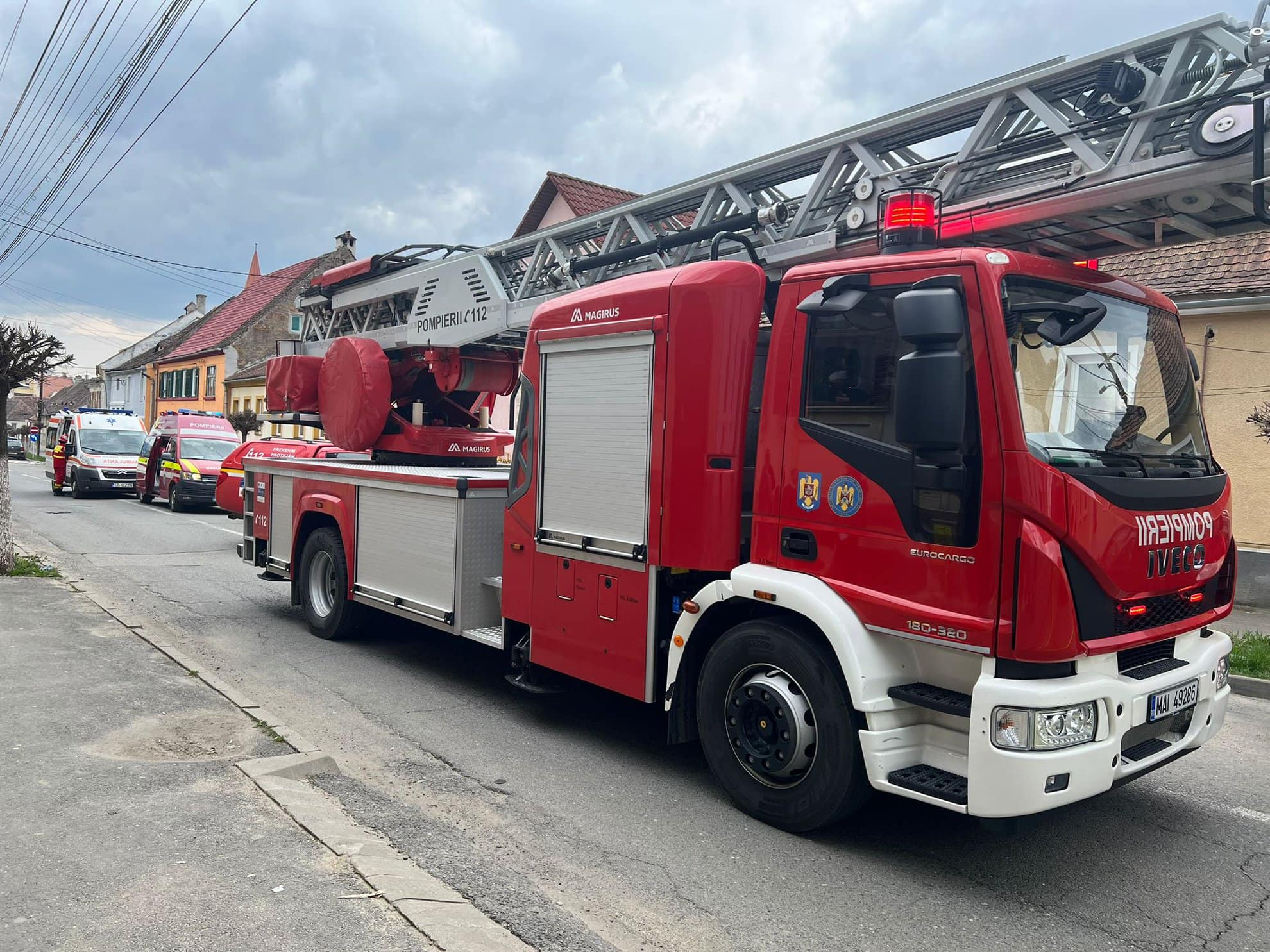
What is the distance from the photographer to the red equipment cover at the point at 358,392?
329 inches

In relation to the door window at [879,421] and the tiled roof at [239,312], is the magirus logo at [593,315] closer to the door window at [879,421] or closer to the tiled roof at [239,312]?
the door window at [879,421]

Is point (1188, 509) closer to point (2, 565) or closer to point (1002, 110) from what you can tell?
point (1002, 110)

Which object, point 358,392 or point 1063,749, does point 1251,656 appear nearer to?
point 1063,749

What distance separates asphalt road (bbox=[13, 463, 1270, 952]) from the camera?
144 inches

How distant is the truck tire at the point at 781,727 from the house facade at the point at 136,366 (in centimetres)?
5935

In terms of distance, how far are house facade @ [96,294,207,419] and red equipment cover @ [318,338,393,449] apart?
178 feet

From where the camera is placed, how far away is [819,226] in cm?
522

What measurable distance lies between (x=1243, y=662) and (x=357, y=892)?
25.8ft

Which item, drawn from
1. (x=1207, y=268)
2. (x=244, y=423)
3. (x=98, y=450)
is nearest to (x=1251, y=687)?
(x=1207, y=268)

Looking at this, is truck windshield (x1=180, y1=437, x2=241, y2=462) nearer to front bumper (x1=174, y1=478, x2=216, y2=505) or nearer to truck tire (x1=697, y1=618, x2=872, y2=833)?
front bumper (x1=174, y1=478, x2=216, y2=505)

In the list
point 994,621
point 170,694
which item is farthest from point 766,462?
point 170,694

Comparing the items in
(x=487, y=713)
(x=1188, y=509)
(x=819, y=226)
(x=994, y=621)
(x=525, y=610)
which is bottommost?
(x=487, y=713)

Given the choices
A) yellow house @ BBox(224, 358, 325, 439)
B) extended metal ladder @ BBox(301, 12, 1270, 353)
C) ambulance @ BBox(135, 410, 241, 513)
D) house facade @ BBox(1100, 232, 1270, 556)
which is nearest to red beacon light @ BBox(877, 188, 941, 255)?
extended metal ladder @ BBox(301, 12, 1270, 353)

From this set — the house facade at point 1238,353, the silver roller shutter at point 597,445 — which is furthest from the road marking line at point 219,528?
the house facade at point 1238,353
